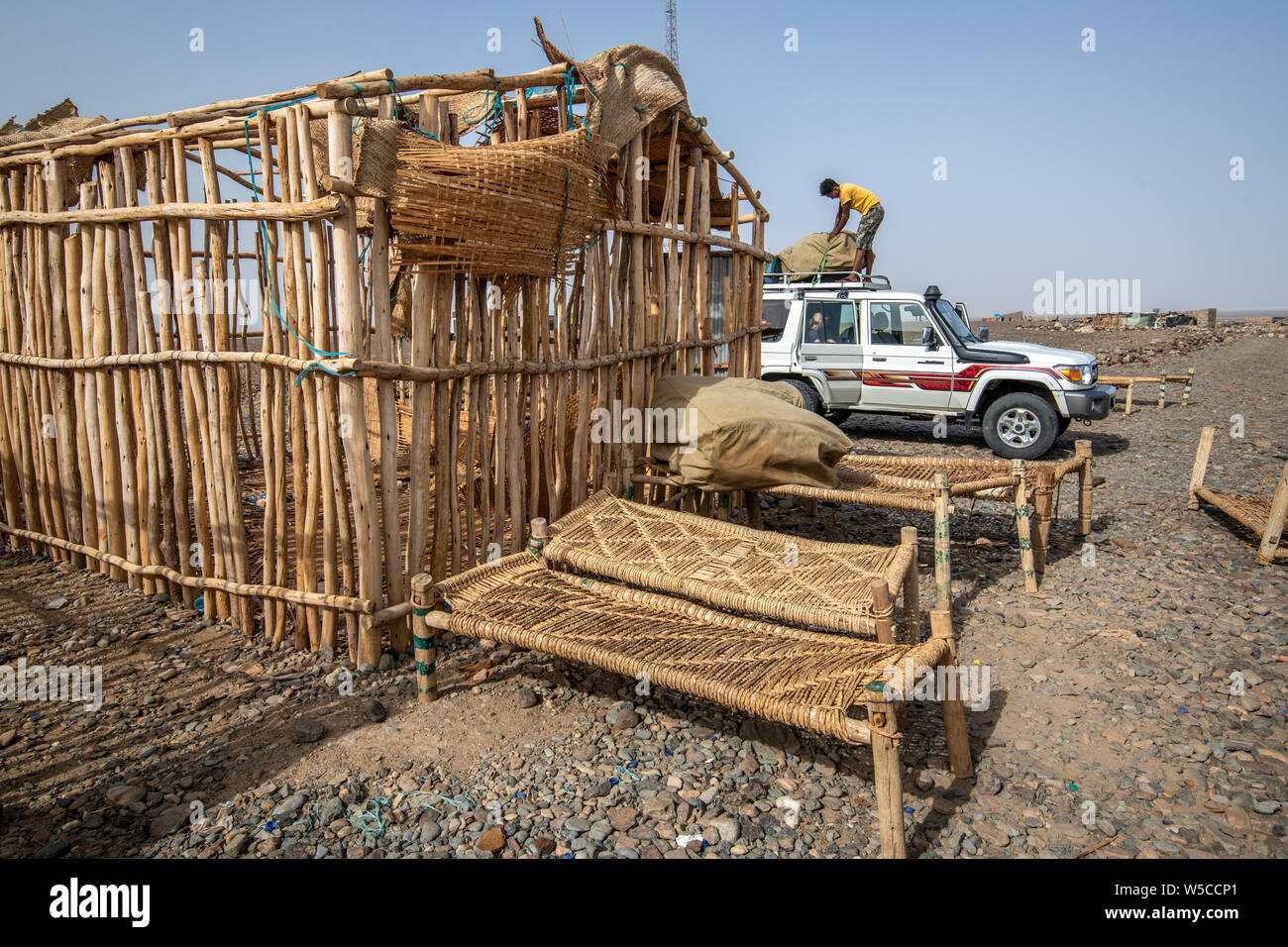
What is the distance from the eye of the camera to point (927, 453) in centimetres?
909

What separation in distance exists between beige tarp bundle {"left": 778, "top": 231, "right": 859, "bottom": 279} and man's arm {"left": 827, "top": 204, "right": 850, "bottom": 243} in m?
0.04

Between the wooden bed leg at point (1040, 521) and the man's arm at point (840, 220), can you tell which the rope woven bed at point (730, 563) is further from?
the man's arm at point (840, 220)

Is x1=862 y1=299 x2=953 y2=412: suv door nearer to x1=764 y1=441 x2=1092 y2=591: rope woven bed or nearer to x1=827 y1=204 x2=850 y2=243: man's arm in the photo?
x1=827 y1=204 x2=850 y2=243: man's arm

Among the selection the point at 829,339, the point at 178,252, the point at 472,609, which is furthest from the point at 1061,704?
the point at 829,339

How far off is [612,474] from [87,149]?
3.29 metres

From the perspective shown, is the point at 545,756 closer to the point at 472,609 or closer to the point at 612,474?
the point at 472,609

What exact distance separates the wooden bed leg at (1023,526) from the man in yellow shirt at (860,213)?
18.0 ft

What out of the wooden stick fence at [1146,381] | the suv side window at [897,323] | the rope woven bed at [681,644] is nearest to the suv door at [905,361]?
the suv side window at [897,323]

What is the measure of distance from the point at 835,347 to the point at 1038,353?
2232 millimetres

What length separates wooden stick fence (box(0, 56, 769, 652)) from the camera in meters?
3.32

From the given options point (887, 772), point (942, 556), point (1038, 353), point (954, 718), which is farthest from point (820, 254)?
point (887, 772)

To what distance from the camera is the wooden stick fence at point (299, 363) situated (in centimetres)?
332

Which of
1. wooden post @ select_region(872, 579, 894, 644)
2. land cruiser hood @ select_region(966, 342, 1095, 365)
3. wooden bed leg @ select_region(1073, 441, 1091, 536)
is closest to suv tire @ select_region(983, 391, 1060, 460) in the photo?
land cruiser hood @ select_region(966, 342, 1095, 365)

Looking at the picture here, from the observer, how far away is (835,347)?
928 centimetres
